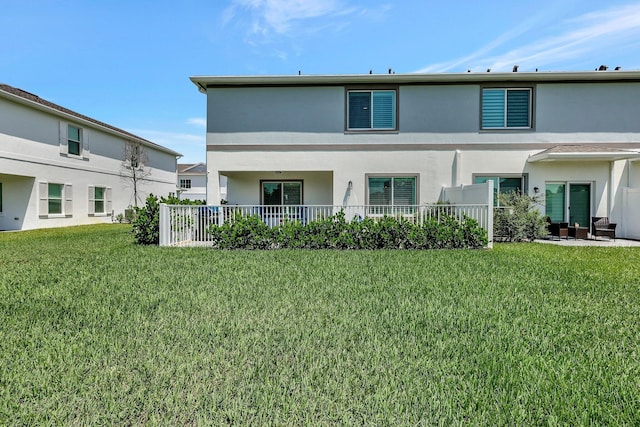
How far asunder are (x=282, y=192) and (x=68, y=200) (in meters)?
13.5

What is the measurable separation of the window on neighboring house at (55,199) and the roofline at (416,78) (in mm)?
11400

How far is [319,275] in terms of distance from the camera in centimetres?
667

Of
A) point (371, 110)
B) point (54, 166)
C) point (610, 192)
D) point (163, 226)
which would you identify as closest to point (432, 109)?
point (371, 110)

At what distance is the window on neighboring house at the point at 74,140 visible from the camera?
771 inches

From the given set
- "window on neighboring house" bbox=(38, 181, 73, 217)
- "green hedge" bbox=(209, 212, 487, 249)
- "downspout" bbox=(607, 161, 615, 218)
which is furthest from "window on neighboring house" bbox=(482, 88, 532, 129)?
"window on neighboring house" bbox=(38, 181, 73, 217)

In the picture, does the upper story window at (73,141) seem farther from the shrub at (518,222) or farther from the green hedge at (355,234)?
the shrub at (518,222)

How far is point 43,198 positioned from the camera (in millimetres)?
17859

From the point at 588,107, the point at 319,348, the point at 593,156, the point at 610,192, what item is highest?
the point at 588,107

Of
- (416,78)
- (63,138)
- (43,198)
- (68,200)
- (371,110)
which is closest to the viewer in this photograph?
(416,78)

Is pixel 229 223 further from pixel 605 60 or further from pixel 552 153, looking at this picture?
pixel 605 60

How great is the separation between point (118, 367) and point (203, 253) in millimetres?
6553

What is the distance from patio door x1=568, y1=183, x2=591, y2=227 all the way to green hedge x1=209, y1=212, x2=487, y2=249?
19.5ft

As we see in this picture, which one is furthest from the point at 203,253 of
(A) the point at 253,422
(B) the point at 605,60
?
(B) the point at 605,60

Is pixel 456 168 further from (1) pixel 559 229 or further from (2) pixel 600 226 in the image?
(2) pixel 600 226
